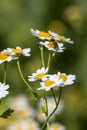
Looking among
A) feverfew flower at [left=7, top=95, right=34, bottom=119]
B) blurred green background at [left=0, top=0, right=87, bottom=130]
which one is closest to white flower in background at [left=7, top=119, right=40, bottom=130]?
feverfew flower at [left=7, top=95, right=34, bottom=119]

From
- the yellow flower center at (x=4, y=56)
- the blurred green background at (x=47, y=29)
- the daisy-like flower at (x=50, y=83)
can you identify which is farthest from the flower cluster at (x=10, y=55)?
the blurred green background at (x=47, y=29)

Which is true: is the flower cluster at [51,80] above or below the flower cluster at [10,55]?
below

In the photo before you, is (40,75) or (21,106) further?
(21,106)

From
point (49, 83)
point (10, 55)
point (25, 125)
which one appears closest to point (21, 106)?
point (25, 125)

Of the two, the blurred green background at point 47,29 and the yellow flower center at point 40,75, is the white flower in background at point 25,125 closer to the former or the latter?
the blurred green background at point 47,29

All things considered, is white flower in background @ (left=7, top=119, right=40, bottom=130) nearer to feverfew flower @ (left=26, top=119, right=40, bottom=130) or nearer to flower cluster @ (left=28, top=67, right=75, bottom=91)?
feverfew flower @ (left=26, top=119, right=40, bottom=130)

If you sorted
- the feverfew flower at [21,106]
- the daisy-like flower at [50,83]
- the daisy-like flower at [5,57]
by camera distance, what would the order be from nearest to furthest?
the daisy-like flower at [50,83], the daisy-like flower at [5,57], the feverfew flower at [21,106]

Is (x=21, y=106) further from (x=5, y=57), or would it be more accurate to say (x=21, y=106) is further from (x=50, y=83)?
(x=50, y=83)

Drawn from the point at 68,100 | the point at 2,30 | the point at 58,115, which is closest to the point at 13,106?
the point at 58,115
